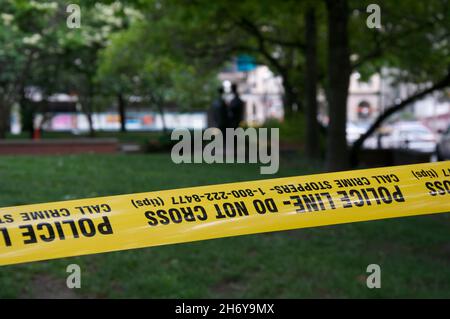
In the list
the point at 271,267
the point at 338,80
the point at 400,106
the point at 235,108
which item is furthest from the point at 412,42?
→ the point at 271,267

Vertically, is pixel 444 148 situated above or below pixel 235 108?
below

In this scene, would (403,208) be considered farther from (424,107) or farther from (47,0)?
(424,107)

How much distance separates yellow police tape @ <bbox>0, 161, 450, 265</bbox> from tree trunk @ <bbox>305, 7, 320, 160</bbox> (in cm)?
1498

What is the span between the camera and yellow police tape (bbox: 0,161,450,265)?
2.59m

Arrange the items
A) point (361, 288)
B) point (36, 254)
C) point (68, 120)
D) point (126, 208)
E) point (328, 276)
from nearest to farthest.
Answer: point (36, 254), point (126, 208), point (361, 288), point (328, 276), point (68, 120)

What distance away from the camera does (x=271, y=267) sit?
20.4ft

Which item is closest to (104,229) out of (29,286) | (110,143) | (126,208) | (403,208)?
(126,208)

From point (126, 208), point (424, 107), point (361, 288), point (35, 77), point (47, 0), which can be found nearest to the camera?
point (126, 208)

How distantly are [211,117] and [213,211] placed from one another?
1791 cm

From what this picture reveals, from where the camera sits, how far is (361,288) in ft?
18.2

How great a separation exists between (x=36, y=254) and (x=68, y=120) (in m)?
56.7
